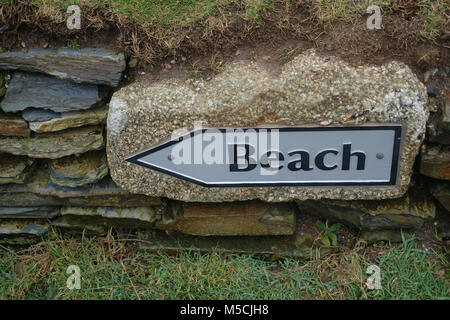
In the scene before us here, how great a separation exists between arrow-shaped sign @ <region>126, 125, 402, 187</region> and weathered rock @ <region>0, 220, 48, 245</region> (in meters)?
0.83

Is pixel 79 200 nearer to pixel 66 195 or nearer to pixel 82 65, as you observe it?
pixel 66 195

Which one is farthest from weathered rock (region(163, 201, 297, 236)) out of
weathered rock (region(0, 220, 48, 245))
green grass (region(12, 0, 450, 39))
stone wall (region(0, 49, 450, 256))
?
green grass (region(12, 0, 450, 39))

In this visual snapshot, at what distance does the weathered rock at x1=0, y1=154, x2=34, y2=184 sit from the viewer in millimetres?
2670

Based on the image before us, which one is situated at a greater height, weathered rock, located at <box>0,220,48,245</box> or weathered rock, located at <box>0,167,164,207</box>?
weathered rock, located at <box>0,167,164,207</box>

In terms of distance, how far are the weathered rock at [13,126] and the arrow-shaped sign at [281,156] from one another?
23.1 inches

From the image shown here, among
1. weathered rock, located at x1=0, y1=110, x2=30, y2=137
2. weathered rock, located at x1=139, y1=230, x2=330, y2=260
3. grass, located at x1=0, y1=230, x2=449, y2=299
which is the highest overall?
weathered rock, located at x1=0, y1=110, x2=30, y2=137

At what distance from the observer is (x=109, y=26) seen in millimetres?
2520

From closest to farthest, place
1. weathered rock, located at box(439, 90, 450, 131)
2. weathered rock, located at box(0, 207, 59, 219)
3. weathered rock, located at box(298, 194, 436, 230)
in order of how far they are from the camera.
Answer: weathered rock, located at box(439, 90, 450, 131) < weathered rock, located at box(298, 194, 436, 230) < weathered rock, located at box(0, 207, 59, 219)

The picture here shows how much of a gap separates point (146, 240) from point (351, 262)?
119 cm

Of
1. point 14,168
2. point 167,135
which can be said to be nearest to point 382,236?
point 167,135

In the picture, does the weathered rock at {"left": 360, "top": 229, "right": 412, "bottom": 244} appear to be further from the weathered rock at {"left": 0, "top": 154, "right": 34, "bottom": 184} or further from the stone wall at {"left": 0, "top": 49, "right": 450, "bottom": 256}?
the weathered rock at {"left": 0, "top": 154, "right": 34, "bottom": 184}

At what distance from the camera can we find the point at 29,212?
284 centimetres
